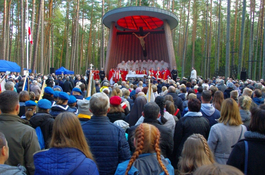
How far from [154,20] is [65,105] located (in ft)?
71.4

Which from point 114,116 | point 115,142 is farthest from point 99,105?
point 114,116

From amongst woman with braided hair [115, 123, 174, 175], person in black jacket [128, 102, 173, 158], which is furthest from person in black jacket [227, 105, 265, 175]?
person in black jacket [128, 102, 173, 158]

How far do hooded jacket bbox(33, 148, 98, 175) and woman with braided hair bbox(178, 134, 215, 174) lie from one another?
70 cm

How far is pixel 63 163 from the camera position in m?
1.60

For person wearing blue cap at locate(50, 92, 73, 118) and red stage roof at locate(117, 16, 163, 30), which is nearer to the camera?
person wearing blue cap at locate(50, 92, 73, 118)

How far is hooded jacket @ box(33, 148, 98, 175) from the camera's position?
1581mm

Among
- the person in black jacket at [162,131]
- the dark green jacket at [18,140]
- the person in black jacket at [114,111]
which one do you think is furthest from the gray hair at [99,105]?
the person in black jacket at [114,111]

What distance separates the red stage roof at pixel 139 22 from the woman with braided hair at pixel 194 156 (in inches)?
885

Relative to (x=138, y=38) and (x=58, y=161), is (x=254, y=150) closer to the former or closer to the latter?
(x=58, y=161)

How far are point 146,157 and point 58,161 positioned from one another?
69cm

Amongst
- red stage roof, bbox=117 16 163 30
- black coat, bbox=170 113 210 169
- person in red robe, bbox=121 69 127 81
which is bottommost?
black coat, bbox=170 113 210 169

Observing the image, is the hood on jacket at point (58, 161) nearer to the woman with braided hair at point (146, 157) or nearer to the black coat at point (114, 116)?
the woman with braided hair at point (146, 157)

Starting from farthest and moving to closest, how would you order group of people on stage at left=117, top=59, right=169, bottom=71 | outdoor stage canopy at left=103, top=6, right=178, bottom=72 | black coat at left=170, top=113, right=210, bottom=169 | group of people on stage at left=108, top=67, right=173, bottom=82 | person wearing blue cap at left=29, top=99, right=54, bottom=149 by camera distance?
group of people on stage at left=117, top=59, right=169, bottom=71 < outdoor stage canopy at left=103, top=6, right=178, bottom=72 < group of people on stage at left=108, top=67, right=173, bottom=82 < black coat at left=170, top=113, right=210, bottom=169 < person wearing blue cap at left=29, top=99, right=54, bottom=149

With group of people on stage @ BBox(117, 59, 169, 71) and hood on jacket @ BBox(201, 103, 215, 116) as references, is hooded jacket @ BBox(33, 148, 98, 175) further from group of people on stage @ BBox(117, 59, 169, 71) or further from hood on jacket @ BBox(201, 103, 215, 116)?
group of people on stage @ BBox(117, 59, 169, 71)
